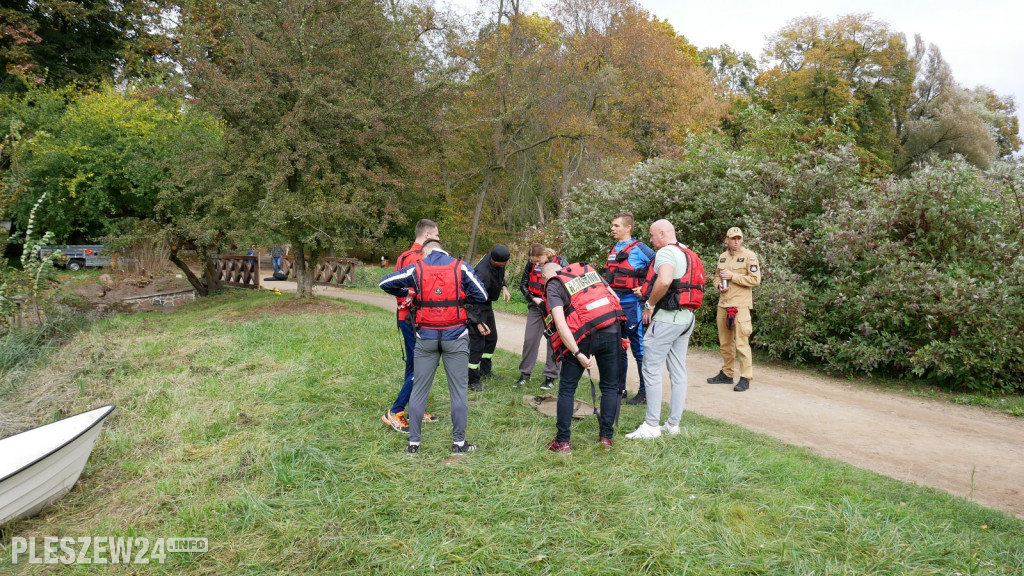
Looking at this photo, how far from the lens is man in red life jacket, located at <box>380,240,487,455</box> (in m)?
4.73

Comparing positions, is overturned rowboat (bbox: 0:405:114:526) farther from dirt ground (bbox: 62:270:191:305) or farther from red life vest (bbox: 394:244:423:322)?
dirt ground (bbox: 62:270:191:305)

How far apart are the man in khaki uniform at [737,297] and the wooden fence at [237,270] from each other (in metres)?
15.5

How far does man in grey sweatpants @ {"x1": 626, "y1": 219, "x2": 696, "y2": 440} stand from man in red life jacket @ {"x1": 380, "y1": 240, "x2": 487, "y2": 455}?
5.26 feet

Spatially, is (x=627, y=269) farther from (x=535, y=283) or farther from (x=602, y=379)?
(x=602, y=379)

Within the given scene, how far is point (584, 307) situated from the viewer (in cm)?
470

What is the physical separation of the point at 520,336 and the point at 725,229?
4.39 meters

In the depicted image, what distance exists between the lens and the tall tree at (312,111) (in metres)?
11.9

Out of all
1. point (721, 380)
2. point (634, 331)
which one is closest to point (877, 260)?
point (721, 380)

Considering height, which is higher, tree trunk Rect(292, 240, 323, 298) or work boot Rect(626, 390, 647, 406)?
tree trunk Rect(292, 240, 323, 298)

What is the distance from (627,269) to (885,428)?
10.2 ft

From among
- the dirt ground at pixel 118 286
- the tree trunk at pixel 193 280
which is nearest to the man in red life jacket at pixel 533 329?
the dirt ground at pixel 118 286

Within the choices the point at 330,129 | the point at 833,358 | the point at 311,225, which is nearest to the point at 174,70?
the point at 330,129

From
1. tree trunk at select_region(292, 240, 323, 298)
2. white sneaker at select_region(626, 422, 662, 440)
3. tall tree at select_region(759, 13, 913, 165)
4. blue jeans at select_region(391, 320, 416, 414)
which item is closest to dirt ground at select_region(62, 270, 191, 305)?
tree trunk at select_region(292, 240, 323, 298)

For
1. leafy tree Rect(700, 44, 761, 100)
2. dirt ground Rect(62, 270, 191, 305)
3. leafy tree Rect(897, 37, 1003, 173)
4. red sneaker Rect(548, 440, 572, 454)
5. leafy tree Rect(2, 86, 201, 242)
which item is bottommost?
dirt ground Rect(62, 270, 191, 305)
